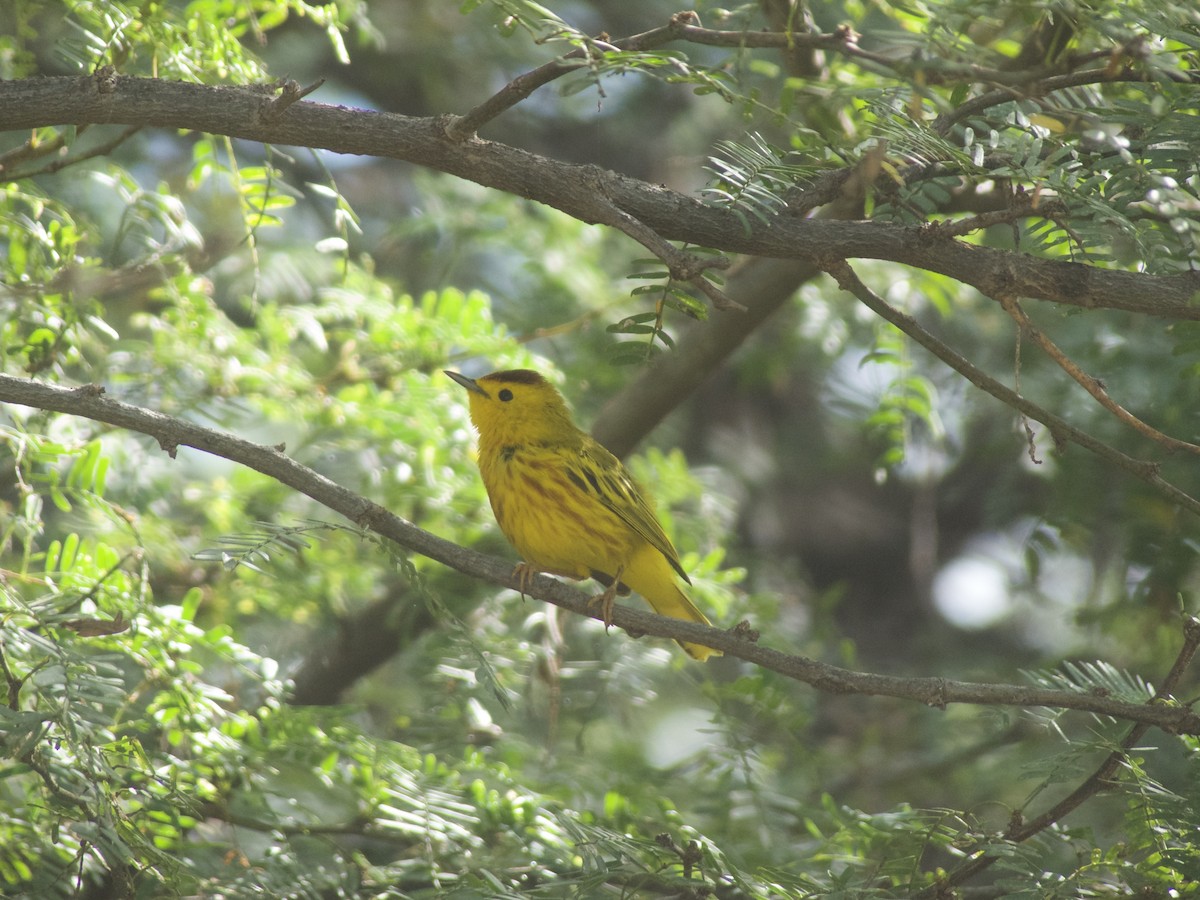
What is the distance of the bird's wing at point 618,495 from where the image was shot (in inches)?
133

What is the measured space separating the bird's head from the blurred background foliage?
0.52 feet

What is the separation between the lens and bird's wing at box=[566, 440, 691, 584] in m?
3.37

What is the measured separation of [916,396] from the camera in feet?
12.0

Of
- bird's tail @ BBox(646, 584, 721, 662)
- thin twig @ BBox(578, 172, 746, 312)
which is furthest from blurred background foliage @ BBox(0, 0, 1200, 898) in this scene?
thin twig @ BBox(578, 172, 746, 312)

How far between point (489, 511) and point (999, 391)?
2.18 m

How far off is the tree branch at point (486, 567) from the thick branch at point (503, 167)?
51cm

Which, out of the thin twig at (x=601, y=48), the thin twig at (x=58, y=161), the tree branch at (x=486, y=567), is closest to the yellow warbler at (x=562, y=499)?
the tree branch at (x=486, y=567)

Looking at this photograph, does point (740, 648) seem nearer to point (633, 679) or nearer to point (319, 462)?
point (633, 679)

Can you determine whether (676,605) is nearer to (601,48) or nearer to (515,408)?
(515,408)

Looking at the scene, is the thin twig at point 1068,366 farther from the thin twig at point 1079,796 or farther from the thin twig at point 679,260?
the thin twig at point 679,260

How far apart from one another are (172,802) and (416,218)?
3.08 meters

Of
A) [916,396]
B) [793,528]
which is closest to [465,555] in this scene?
[916,396]

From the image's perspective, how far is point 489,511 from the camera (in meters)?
3.84

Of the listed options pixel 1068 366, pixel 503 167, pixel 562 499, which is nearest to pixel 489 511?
pixel 562 499
